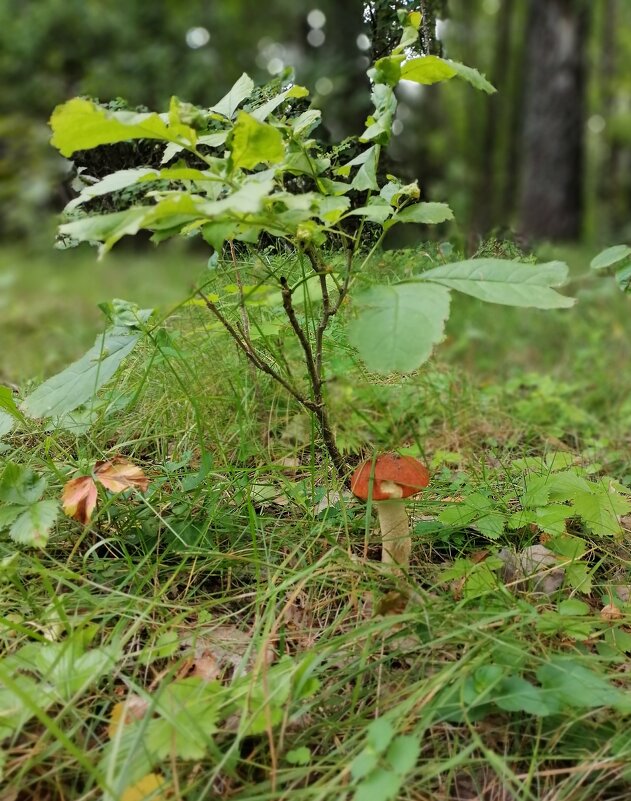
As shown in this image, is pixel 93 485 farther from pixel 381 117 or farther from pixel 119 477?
pixel 381 117

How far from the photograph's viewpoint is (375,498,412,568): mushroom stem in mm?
1259

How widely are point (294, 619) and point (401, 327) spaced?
62 centimetres

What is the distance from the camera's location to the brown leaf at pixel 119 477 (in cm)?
135

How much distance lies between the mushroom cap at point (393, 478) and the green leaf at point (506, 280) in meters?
0.35

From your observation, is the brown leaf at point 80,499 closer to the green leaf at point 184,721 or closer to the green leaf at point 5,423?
the green leaf at point 5,423

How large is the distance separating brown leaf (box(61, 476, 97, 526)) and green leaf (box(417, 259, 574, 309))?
77 cm

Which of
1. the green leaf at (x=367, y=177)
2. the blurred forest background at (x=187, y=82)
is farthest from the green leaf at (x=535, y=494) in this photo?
the blurred forest background at (x=187, y=82)

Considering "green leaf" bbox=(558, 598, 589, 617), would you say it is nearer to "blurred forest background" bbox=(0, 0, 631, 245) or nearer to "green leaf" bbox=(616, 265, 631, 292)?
"green leaf" bbox=(616, 265, 631, 292)

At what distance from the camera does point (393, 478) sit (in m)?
1.19

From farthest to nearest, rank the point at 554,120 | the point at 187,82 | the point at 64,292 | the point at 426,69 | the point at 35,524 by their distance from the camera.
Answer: the point at 554,120
the point at 187,82
the point at 64,292
the point at 35,524
the point at 426,69

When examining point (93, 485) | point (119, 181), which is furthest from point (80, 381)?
point (119, 181)

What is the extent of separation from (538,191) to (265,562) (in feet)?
27.4

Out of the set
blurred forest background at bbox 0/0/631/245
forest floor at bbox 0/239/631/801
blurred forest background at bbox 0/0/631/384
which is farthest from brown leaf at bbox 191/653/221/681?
blurred forest background at bbox 0/0/631/245

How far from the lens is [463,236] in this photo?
2271 mm
